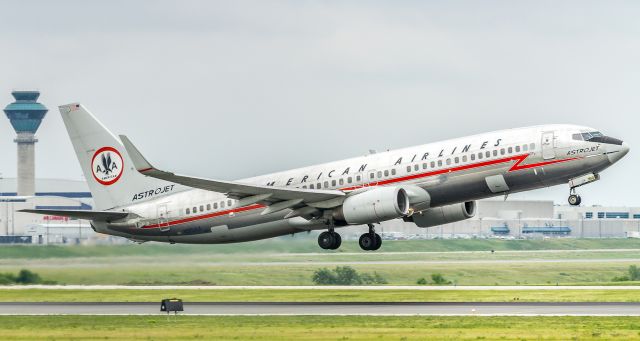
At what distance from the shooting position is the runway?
199ft

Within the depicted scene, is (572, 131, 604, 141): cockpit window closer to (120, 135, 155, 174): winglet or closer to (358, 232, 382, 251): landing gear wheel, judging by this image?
(358, 232, 382, 251): landing gear wheel

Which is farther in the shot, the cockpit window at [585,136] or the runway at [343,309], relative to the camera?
the runway at [343,309]

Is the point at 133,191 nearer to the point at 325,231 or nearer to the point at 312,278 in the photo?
the point at 325,231

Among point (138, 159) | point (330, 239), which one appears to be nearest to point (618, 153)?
point (330, 239)

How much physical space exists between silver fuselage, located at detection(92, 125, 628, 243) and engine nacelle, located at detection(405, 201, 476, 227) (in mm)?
4470

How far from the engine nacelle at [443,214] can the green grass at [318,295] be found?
15.8 ft

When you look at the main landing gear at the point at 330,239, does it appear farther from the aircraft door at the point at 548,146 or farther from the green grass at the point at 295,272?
the aircraft door at the point at 548,146

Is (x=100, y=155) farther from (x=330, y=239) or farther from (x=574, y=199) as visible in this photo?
(x=574, y=199)

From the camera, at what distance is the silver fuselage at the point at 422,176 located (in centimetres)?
5972

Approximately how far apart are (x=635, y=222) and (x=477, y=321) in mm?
138851

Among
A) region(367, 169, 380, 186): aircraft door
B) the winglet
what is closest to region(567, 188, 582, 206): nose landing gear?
region(367, 169, 380, 186): aircraft door

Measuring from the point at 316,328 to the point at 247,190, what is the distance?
1141cm

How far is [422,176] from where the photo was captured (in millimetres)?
61844

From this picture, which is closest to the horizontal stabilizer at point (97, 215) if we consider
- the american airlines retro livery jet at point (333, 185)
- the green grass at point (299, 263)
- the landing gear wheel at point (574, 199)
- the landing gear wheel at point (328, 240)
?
the american airlines retro livery jet at point (333, 185)
